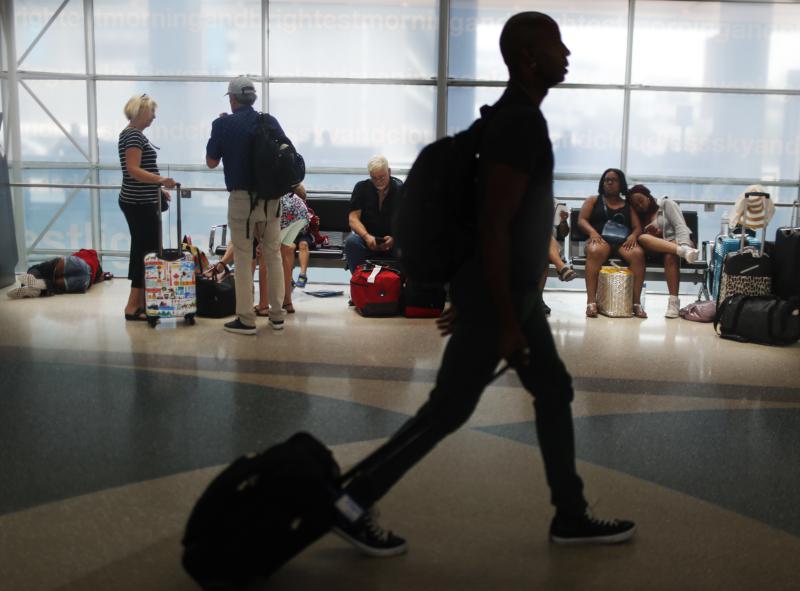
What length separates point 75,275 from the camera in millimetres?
8805

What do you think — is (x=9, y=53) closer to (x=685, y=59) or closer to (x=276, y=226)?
(x=276, y=226)

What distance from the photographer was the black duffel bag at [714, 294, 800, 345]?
654cm

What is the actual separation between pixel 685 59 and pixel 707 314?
6.39 m

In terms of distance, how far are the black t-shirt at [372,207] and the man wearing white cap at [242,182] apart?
5.78 ft

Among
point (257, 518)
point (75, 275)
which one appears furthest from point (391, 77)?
point (257, 518)

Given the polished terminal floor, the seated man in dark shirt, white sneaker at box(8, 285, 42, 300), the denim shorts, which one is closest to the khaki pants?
the polished terminal floor

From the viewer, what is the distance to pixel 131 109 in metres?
6.59

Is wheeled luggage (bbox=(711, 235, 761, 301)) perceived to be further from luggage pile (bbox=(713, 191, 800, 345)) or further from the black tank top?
the black tank top

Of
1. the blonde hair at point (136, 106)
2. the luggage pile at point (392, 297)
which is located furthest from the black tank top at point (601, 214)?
the blonde hair at point (136, 106)

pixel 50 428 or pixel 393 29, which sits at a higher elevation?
pixel 393 29

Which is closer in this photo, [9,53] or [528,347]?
[528,347]

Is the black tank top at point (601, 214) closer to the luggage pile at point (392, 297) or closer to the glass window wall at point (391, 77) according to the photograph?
the luggage pile at point (392, 297)

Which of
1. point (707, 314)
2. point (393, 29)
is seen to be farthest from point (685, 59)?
point (707, 314)

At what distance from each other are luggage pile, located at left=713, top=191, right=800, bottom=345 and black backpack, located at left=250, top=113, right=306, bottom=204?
344cm
